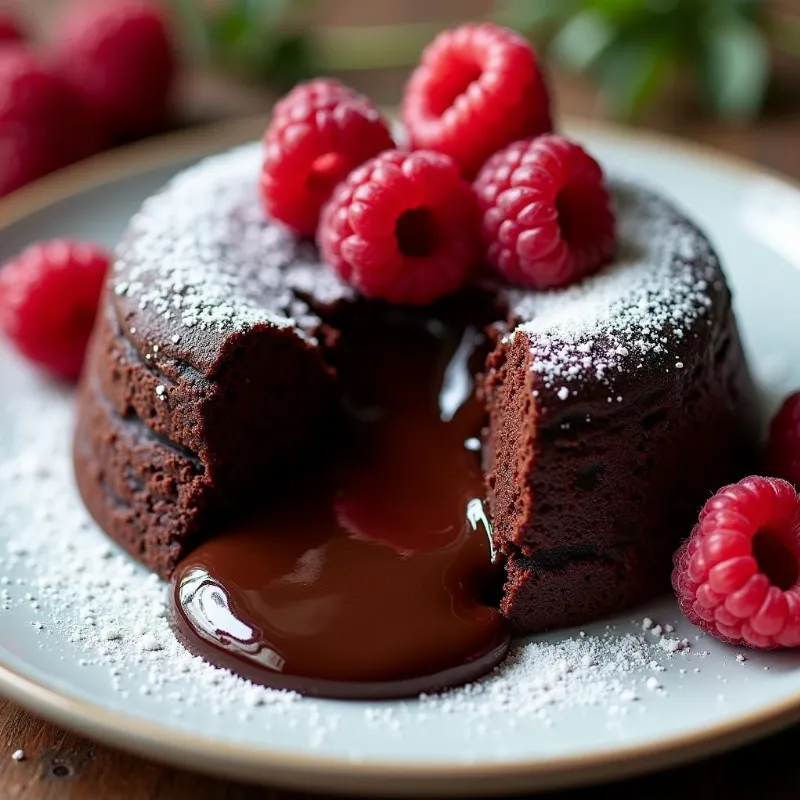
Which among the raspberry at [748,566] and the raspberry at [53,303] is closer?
the raspberry at [748,566]

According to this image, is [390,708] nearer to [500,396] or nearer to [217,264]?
[500,396]

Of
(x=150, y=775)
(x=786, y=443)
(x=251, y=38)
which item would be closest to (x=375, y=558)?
(x=150, y=775)

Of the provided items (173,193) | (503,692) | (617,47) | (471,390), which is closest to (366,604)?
(503,692)

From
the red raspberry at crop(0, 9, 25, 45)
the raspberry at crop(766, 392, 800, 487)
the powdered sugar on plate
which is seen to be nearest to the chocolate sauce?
the powdered sugar on plate

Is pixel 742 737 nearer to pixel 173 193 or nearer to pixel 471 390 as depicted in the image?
pixel 471 390

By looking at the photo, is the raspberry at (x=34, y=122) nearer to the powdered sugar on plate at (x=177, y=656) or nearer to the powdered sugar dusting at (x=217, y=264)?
the powdered sugar dusting at (x=217, y=264)

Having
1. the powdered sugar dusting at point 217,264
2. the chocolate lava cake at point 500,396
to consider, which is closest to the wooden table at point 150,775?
the chocolate lava cake at point 500,396

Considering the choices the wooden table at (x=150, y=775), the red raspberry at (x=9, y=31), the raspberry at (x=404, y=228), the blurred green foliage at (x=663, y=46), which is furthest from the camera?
the red raspberry at (x=9, y=31)
